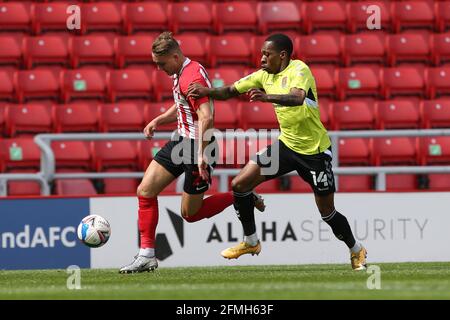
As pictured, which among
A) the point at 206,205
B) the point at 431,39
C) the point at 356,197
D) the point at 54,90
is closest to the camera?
the point at 206,205

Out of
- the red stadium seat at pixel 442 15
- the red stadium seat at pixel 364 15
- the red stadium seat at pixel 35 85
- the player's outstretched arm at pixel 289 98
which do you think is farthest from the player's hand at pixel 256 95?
the red stadium seat at pixel 442 15

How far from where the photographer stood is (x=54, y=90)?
48.1ft

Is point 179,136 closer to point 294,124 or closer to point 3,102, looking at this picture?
point 294,124

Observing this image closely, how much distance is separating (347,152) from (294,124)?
4440 millimetres

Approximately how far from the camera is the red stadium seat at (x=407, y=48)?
15547mm

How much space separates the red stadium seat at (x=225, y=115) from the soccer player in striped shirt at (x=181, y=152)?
4294mm

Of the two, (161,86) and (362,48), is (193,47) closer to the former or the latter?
(161,86)

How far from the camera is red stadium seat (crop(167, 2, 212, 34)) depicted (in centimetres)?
1581

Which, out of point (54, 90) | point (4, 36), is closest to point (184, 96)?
point (54, 90)

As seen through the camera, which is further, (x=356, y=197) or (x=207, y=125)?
(x=356, y=197)

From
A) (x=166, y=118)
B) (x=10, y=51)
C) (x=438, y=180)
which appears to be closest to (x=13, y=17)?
(x=10, y=51)

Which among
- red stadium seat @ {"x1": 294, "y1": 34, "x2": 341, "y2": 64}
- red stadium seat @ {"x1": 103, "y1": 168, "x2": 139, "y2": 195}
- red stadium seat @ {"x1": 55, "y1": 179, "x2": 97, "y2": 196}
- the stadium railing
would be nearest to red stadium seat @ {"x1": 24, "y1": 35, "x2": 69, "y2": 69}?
red stadium seat @ {"x1": 103, "y1": 168, "x2": 139, "y2": 195}

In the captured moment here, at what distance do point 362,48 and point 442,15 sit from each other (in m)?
1.55

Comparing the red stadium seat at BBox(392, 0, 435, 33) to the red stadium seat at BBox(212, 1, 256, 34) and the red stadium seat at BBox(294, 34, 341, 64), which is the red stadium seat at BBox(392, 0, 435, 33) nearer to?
the red stadium seat at BBox(294, 34, 341, 64)
